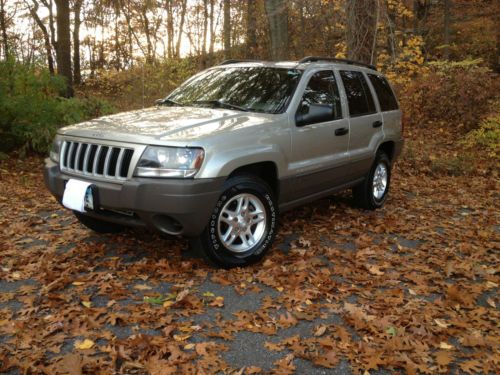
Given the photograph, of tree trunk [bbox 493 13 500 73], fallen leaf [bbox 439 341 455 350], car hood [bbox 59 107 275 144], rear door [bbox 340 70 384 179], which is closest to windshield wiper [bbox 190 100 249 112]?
car hood [bbox 59 107 275 144]

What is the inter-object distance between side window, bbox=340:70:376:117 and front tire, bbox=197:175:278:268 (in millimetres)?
2012

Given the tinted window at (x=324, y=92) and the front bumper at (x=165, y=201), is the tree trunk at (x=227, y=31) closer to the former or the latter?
the tinted window at (x=324, y=92)

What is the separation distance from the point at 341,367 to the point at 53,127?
766 centimetres

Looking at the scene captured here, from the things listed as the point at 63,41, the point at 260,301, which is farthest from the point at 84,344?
the point at 63,41

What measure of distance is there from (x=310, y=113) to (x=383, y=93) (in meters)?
2.35

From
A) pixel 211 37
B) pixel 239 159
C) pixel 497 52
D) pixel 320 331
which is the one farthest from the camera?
pixel 211 37

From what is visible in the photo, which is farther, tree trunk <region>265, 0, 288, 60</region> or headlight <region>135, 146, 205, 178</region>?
tree trunk <region>265, 0, 288, 60</region>

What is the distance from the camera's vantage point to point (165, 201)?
3.80m

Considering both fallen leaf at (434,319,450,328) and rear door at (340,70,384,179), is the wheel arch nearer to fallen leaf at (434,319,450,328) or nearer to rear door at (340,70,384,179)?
rear door at (340,70,384,179)

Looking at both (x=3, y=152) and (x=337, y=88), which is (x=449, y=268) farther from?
(x=3, y=152)

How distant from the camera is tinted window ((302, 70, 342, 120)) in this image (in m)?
5.21

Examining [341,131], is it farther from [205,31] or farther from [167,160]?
[205,31]

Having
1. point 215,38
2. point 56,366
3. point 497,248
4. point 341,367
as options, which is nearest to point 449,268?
point 497,248

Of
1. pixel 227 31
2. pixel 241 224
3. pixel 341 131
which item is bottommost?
pixel 241 224
